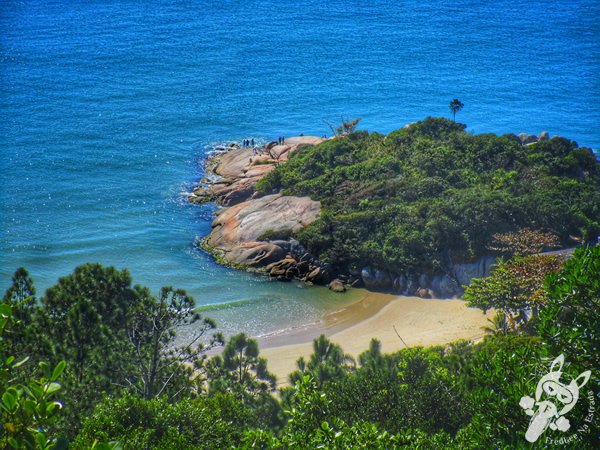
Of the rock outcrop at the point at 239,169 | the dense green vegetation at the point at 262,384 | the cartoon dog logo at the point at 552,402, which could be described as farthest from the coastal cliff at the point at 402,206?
the cartoon dog logo at the point at 552,402

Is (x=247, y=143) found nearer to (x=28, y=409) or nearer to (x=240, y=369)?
(x=240, y=369)

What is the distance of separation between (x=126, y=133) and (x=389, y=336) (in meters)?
42.0

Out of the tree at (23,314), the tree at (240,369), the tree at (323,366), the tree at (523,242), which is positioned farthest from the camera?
the tree at (523,242)

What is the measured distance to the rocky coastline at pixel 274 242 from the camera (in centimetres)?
4228

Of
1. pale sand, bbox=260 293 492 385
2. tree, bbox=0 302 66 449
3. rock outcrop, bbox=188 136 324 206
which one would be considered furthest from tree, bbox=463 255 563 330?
tree, bbox=0 302 66 449

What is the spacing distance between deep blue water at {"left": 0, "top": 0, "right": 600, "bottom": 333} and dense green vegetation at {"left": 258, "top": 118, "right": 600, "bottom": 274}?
4802mm

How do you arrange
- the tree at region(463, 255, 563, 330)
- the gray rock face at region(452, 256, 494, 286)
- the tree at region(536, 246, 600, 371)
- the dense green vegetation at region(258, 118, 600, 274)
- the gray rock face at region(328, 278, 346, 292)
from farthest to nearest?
the gray rock face at region(328, 278, 346, 292) < the dense green vegetation at region(258, 118, 600, 274) < the gray rock face at region(452, 256, 494, 286) < the tree at region(463, 255, 563, 330) < the tree at region(536, 246, 600, 371)

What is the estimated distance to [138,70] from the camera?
286 feet

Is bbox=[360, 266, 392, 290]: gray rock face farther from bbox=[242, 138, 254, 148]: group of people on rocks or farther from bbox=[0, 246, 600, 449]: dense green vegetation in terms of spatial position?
bbox=[242, 138, 254, 148]: group of people on rocks

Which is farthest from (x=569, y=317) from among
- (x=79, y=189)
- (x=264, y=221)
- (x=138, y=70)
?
(x=138, y=70)

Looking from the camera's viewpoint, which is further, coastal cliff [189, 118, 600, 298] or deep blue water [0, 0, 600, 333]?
deep blue water [0, 0, 600, 333]

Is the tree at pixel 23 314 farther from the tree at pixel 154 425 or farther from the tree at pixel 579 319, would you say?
the tree at pixel 579 319

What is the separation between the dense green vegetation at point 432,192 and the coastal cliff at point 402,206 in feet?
0.26

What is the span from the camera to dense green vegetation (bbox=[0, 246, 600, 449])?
13.7 m
